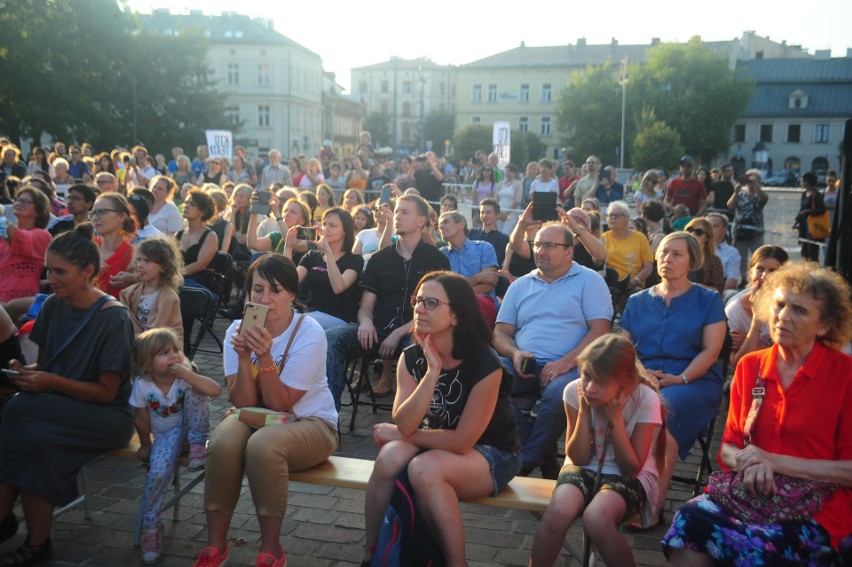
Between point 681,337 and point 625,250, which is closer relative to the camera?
point 681,337

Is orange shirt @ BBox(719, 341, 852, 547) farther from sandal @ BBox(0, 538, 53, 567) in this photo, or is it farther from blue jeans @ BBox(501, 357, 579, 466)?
sandal @ BBox(0, 538, 53, 567)

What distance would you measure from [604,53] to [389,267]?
3653 inches

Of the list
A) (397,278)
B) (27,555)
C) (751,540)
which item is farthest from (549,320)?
(27,555)

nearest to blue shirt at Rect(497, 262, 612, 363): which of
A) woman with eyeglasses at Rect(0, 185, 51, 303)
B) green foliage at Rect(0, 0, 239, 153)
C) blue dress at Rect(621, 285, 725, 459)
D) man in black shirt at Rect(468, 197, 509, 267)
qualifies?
blue dress at Rect(621, 285, 725, 459)

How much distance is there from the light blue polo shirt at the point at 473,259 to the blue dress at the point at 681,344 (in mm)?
2206

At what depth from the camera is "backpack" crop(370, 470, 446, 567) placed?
3.56 metres

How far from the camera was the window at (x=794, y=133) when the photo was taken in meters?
84.3

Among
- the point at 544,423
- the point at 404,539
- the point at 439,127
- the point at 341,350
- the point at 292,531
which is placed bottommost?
the point at 292,531

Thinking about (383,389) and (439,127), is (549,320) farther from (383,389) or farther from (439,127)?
(439,127)

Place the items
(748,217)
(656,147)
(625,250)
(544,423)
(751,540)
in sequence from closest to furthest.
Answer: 1. (751,540)
2. (544,423)
3. (625,250)
4. (748,217)
5. (656,147)

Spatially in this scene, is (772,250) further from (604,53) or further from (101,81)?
(604,53)

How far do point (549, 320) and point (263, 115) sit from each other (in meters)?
82.0

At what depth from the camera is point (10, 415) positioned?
4.11 m

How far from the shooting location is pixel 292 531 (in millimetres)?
4406
